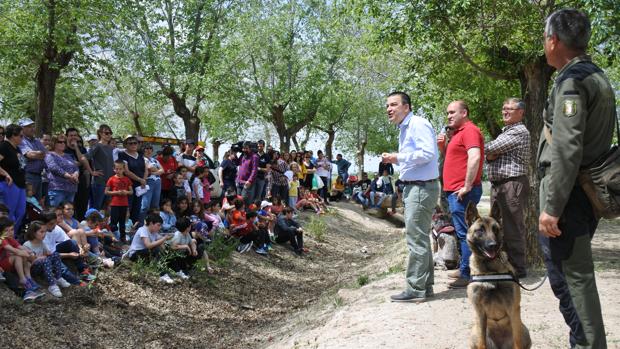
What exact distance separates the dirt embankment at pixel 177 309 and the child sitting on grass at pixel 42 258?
0.76 ft

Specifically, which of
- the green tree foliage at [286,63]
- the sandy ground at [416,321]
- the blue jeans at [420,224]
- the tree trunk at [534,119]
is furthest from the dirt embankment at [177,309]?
the green tree foliage at [286,63]

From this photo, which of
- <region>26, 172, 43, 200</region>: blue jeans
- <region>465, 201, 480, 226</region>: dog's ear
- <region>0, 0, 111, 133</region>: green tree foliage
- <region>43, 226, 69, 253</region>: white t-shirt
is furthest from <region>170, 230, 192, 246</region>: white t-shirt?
<region>0, 0, 111, 133</region>: green tree foliage

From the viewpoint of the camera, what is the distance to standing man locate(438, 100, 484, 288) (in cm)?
673

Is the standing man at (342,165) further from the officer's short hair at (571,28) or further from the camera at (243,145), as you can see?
the officer's short hair at (571,28)

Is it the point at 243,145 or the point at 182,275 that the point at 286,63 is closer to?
Result: the point at 243,145

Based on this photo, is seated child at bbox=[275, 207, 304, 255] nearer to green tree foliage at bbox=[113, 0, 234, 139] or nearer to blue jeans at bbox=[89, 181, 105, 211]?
blue jeans at bbox=[89, 181, 105, 211]

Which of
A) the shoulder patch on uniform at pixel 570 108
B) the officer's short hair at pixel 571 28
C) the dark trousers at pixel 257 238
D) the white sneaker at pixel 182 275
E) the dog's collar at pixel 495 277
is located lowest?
the white sneaker at pixel 182 275

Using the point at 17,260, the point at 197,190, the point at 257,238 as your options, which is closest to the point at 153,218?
the point at 17,260

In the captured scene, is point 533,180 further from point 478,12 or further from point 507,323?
point 507,323

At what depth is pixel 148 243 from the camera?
33.1 feet

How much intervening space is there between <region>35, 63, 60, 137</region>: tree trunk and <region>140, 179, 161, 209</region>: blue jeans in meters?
8.28

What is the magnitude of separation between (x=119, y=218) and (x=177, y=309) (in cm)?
235

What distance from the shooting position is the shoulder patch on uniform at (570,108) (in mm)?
3506

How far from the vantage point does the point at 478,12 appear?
10.4 meters
